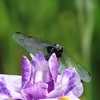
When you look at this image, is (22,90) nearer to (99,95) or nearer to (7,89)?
(7,89)

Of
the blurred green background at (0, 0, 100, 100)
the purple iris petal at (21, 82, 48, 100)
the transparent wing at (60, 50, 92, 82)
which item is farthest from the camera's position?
the blurred green background at (0, 0, 100, 100)

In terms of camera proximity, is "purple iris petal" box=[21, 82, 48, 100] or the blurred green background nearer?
"purple iris petal" box=[21, 82, 48, 100]

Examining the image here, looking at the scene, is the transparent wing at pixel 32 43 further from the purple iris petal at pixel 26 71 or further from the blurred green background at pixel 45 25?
the blurred green background at pixel 45 25

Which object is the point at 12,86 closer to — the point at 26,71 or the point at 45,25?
the point at 26,71

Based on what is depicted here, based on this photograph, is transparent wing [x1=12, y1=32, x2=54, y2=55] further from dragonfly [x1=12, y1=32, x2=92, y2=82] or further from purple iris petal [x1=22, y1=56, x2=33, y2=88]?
purple iris petal [x1=22, y1=56, x2=33, y2=88]

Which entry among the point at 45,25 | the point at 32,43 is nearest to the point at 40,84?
the point at 32,43

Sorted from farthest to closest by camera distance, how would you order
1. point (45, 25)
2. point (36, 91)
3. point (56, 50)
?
point (45, 25)
point (56, 50)
point (36, 91)

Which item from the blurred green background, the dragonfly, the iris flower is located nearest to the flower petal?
the iris flower
